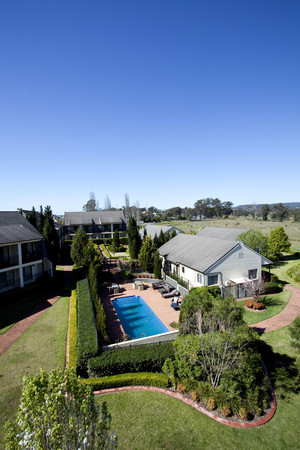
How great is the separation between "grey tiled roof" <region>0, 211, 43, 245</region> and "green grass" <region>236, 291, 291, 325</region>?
23682 mm

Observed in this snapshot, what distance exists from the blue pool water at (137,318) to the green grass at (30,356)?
5.21 metres

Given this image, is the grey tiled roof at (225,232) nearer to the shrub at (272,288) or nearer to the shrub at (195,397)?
the shrub at (272,288)

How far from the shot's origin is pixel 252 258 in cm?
2644

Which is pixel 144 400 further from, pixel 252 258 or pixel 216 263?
pixel 252 258

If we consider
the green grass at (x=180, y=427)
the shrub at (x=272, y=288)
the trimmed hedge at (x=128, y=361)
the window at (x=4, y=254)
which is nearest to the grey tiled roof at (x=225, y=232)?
the shrub at (x=272, y=288)

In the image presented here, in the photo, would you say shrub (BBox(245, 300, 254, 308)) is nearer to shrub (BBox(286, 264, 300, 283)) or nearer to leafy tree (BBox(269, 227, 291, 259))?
shrub (BBox(286, 264, 300, 283))

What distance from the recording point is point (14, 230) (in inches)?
1088

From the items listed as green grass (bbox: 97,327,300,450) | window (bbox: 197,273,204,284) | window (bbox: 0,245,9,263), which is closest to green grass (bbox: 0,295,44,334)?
window (bbox: 0,245,9,263)

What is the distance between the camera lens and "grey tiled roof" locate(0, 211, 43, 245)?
1004 inches

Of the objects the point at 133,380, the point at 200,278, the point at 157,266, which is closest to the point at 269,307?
the point at 200,278

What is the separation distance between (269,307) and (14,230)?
28671 millimetres

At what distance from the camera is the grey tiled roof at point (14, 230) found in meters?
25.5

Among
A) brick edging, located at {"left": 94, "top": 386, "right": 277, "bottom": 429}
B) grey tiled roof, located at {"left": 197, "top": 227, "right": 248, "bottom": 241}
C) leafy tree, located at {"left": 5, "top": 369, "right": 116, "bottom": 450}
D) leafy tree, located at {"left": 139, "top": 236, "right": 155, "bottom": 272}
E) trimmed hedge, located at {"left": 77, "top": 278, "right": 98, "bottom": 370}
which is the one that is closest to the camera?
leafy tree, located at {"left": 5, "top": 369, "right": 116, "bottom": 450}

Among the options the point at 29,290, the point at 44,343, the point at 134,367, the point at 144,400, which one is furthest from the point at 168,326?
the point at 29,290
